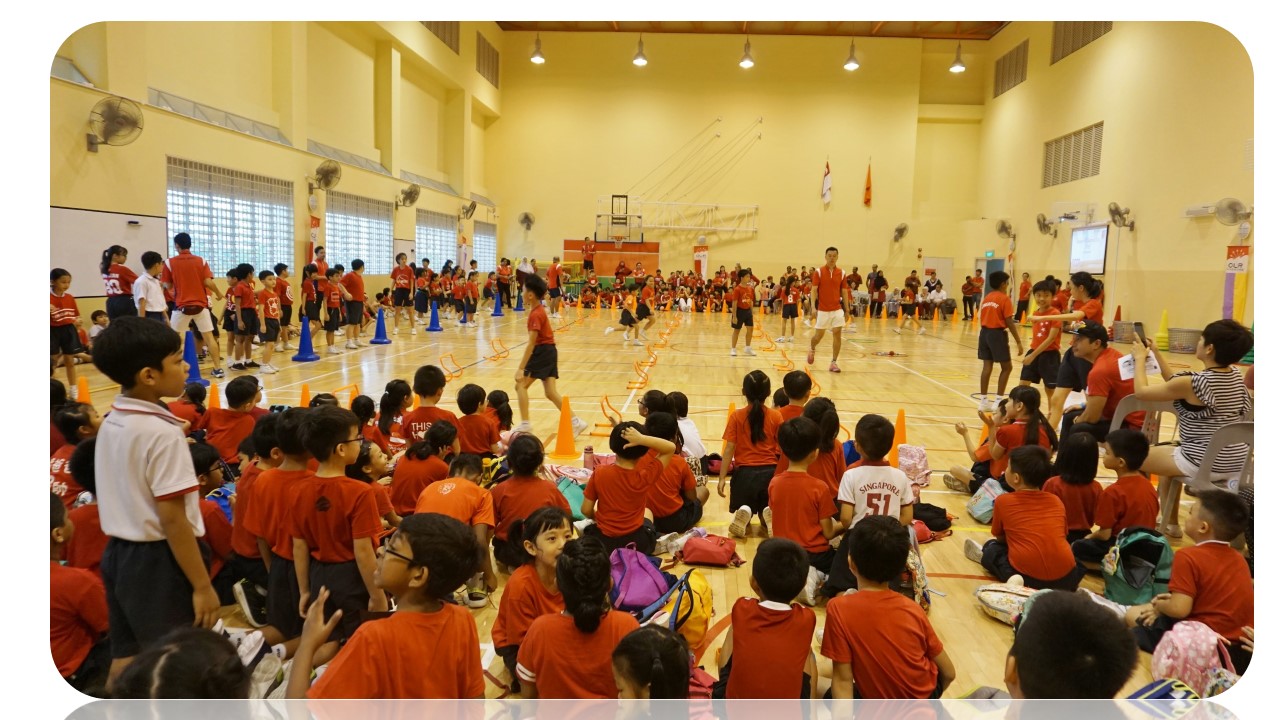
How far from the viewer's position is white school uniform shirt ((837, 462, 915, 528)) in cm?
392

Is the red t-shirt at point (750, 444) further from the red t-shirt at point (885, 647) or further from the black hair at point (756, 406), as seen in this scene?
the red t-shirt at point (885, 647)

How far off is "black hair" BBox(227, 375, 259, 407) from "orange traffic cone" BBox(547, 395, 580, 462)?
107 inches

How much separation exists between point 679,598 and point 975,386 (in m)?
9.38

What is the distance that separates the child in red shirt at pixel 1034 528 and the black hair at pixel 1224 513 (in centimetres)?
81

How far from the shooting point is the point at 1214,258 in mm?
15180

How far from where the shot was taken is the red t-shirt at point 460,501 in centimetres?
359

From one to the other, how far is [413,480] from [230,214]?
490 inches

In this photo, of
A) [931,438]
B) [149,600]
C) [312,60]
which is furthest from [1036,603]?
[312,60]

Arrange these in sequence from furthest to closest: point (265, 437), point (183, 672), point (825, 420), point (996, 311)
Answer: point (996, 311) < point (825, 420) < point (265, 437) < point (183, 672)

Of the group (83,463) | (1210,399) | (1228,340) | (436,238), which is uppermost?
(436,238)

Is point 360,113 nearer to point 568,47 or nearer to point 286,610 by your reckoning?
point 568,47

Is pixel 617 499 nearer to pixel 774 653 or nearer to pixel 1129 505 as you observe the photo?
pixel 774 653

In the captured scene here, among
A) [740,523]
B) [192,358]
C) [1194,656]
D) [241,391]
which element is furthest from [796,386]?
[192,358]

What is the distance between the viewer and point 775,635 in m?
2.59
